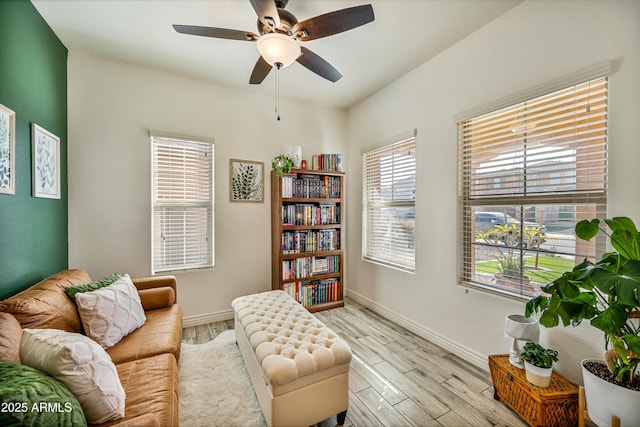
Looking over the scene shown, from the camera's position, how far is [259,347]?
1560mm

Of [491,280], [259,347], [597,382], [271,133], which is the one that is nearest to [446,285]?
[491,280]

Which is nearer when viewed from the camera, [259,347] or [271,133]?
[259,347]

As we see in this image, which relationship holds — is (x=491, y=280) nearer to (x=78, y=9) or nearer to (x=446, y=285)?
(x=446, y=285)

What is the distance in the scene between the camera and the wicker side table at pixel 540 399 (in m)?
1.44

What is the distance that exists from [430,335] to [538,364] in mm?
1080

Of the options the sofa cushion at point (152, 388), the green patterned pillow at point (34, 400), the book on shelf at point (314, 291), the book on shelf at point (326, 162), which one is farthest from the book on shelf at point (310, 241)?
the green patterned pillow at point (34, 400)

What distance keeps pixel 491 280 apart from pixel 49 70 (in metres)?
4.09

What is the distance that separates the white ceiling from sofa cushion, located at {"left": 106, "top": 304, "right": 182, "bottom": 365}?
241cm

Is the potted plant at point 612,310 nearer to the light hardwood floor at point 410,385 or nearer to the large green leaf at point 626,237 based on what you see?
the large green leaf at point 626,237

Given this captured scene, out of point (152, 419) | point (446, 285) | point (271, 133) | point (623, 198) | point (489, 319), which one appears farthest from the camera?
point (271, 133)

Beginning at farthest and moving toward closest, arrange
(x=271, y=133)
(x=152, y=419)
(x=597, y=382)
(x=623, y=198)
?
(x=271, y=133), (x=623, y=198), (x=597, y=382), (x=152, y=419)

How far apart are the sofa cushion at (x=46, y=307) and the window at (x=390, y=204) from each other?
2.87 metres

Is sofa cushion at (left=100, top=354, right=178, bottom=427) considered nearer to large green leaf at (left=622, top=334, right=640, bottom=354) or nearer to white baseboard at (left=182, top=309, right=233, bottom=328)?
white baseboard at (left=182, top=309, right=233, bottom=328)

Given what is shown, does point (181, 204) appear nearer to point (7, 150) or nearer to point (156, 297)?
point (156, 297)
